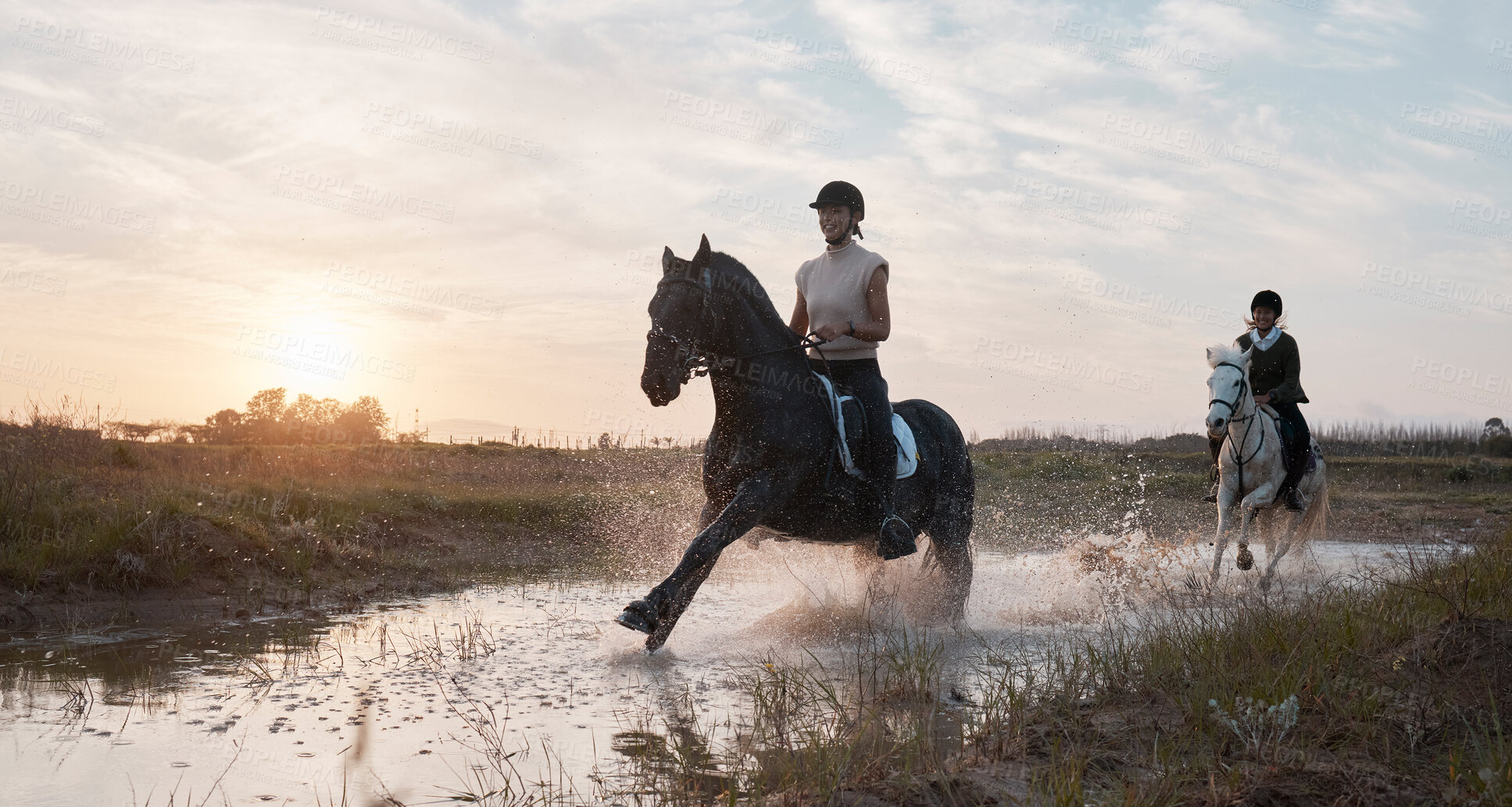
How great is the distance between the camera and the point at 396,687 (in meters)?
5.33

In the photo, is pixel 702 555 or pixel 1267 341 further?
pixel 1267 341

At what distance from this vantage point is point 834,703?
415 cm

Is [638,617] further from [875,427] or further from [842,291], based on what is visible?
[842,291]

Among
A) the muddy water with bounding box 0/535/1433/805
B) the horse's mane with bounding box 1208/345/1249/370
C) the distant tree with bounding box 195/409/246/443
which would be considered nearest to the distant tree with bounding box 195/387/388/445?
the distant tree with bounding box 195/409/246/443

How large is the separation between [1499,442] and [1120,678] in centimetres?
4301

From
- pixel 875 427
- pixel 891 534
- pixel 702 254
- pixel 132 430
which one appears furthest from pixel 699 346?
pixel 132 430

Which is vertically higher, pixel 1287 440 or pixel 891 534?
pixel 1287 440

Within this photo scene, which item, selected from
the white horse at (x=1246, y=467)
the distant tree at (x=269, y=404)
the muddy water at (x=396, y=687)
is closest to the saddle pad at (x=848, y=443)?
the muddy water at (x=396, y=687)

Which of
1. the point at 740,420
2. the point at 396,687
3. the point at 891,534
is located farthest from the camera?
the point at 891,534

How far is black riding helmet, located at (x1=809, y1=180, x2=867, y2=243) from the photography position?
23.0ft

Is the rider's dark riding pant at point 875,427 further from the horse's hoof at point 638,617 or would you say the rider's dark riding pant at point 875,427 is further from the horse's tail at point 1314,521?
the horse's tail at point 1314,521

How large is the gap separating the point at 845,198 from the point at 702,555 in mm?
2727

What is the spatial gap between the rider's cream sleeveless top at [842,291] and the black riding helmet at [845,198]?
0.18 meters

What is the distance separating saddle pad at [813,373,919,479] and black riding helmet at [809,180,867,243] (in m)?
→ 1.14
